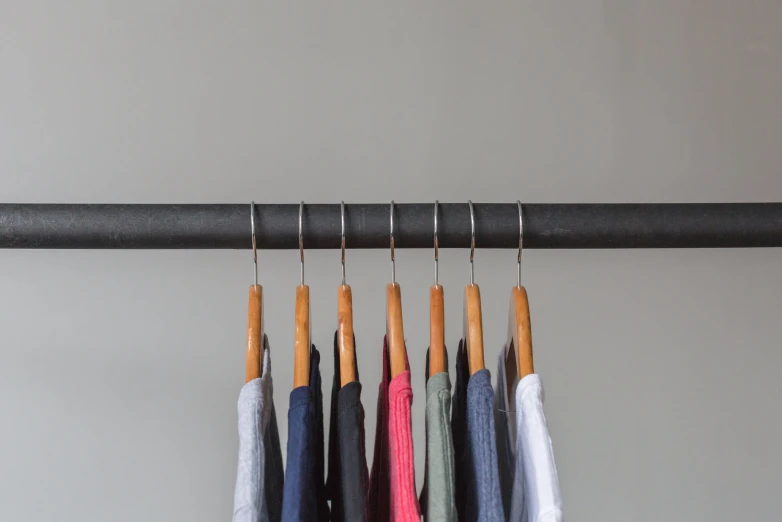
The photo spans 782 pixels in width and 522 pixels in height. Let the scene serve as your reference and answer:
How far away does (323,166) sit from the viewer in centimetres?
112

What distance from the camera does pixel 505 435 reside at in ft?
1.98

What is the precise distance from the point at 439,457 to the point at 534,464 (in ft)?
0.22

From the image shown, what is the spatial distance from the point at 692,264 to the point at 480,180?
37cm

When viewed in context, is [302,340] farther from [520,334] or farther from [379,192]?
[379,192]

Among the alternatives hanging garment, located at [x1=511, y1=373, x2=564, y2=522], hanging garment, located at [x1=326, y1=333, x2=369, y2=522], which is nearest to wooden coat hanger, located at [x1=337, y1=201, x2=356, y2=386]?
hanging garment, located at [x1=326, y1=333, x2=369, y2=522]

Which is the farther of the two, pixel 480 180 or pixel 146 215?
pixel 480 180

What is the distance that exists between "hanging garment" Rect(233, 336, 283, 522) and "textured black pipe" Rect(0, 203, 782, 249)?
11 cm

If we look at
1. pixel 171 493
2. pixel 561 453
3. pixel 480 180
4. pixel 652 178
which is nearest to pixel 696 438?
pixel 561 453

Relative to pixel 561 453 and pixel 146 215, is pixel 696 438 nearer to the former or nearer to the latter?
pixel 561 453

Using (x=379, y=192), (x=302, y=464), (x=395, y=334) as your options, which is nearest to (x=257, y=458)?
(x=302, y=464)

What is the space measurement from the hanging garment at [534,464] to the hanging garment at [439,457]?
0.05 m

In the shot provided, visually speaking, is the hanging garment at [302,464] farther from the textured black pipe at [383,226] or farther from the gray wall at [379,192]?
the gray wall at [379,192]

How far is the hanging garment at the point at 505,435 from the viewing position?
0.59 meters

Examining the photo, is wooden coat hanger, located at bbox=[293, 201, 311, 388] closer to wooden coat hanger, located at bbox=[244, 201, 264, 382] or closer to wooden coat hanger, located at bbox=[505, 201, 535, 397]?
wooden coat hanger, located at bbox=[244, 201, 264, 382]
